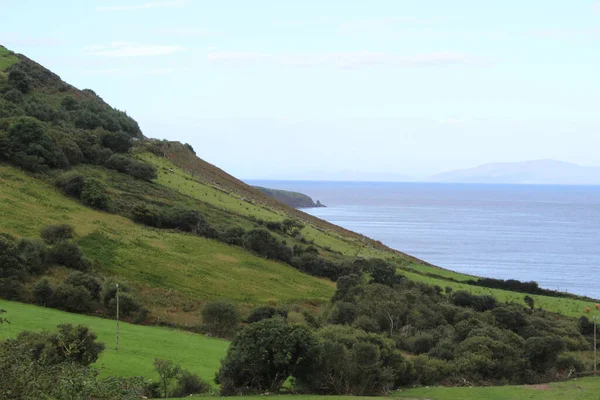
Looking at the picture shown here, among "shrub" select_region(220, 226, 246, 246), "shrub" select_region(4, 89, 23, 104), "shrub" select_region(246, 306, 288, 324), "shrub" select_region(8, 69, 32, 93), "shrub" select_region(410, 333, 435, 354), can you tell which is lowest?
"shrub" select_region(410, 333, 435, 354)

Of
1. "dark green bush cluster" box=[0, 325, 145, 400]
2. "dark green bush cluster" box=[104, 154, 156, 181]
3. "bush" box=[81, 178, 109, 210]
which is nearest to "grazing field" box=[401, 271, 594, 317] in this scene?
"bush" box=[81, 178, 109, 210]

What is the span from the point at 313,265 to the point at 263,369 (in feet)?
112

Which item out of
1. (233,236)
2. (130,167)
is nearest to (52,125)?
(130,167)

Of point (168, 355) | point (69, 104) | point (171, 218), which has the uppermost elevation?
point (69, 104)

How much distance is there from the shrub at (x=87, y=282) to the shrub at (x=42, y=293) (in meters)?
1.69

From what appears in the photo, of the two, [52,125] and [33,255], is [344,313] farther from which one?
[52,125]

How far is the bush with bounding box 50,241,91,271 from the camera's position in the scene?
45781 millimetres

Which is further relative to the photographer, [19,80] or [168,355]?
[19,80]

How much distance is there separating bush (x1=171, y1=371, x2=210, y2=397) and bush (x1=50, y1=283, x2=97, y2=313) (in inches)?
606

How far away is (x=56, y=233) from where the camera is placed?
49.8 meters

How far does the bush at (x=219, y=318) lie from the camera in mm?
40094

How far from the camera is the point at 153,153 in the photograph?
305 ft

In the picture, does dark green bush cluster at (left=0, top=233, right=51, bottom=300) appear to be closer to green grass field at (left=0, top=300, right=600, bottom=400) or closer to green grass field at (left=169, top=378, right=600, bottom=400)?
green grass field at (left=0, top=300, right=600, bottom=400)

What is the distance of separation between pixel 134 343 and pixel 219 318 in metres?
7.45
